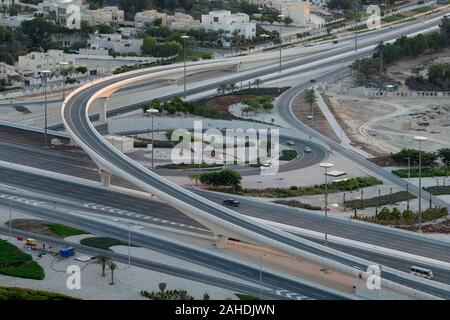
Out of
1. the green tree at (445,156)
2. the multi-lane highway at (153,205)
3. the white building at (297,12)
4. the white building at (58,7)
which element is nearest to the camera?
the multi-lane highway at (153,205)

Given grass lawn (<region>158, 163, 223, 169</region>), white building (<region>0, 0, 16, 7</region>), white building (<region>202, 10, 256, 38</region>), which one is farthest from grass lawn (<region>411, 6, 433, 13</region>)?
grass lawn (<region>158, 163, 223, 169</region>)

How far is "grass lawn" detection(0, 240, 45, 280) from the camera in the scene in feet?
91.5

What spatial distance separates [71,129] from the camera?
41.3 metres

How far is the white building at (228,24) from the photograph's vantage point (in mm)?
81375

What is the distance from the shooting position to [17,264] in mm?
28812

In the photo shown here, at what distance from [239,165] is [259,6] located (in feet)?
189

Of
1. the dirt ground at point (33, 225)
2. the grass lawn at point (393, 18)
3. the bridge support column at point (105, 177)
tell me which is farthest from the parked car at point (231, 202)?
the grass lawn at point (393, 18)

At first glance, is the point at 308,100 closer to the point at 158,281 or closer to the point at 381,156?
the point at 381,156

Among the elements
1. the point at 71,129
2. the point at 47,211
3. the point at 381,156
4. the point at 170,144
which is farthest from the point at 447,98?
the point at 47,211

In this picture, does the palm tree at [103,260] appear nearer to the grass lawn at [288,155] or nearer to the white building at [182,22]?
the grass lawn at [288,155]

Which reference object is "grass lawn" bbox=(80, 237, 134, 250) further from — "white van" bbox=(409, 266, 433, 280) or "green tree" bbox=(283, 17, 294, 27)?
"green tree" bbox=(283, 17, 294, 27)

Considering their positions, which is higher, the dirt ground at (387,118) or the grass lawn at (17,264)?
the grass lawn at (17,264)

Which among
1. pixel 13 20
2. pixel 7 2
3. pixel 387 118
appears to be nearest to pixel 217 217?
pixel 387 118

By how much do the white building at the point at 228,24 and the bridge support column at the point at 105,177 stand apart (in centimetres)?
4479
